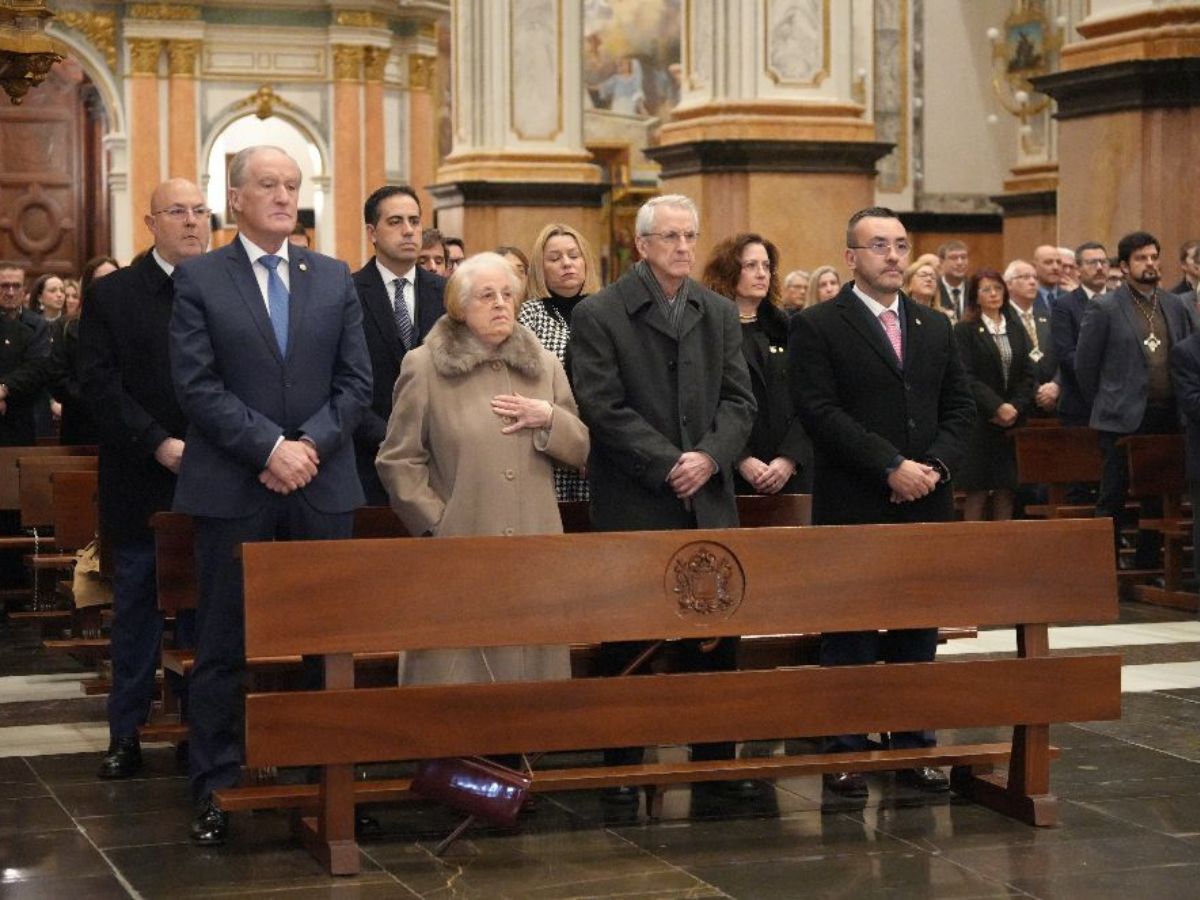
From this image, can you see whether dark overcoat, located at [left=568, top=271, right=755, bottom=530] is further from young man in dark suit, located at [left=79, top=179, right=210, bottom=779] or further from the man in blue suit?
young man in dark suit, located at [left=79, top=179, right=210, bottom=779]

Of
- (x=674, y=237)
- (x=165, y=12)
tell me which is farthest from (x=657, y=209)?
(x=165, y=12)

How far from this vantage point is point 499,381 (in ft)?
20.8

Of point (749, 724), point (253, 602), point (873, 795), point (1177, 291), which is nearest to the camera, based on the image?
point (253, 602)

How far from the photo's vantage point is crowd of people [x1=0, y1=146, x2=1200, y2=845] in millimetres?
6133

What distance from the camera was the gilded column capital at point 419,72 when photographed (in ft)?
92.0


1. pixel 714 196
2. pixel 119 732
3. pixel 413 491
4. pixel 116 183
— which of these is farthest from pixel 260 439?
pixel 116 183

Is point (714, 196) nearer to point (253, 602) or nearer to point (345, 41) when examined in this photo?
point (253, 602)

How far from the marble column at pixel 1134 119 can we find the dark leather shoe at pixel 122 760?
7301 millimetres

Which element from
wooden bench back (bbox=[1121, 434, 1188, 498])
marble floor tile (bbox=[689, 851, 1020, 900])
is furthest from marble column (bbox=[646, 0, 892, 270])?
marble floor tile (bbox=[689, 851, 1020, 900])

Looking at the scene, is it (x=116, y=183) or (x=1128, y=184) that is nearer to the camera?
(x=1128, y=184)

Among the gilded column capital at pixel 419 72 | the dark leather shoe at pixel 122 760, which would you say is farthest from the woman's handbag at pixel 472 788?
the gilded column capital at pixel 419 72

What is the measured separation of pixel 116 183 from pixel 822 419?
68.7ft

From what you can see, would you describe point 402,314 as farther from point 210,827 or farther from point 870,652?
point 210,827

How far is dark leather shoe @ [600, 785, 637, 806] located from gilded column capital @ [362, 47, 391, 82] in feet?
71.0
